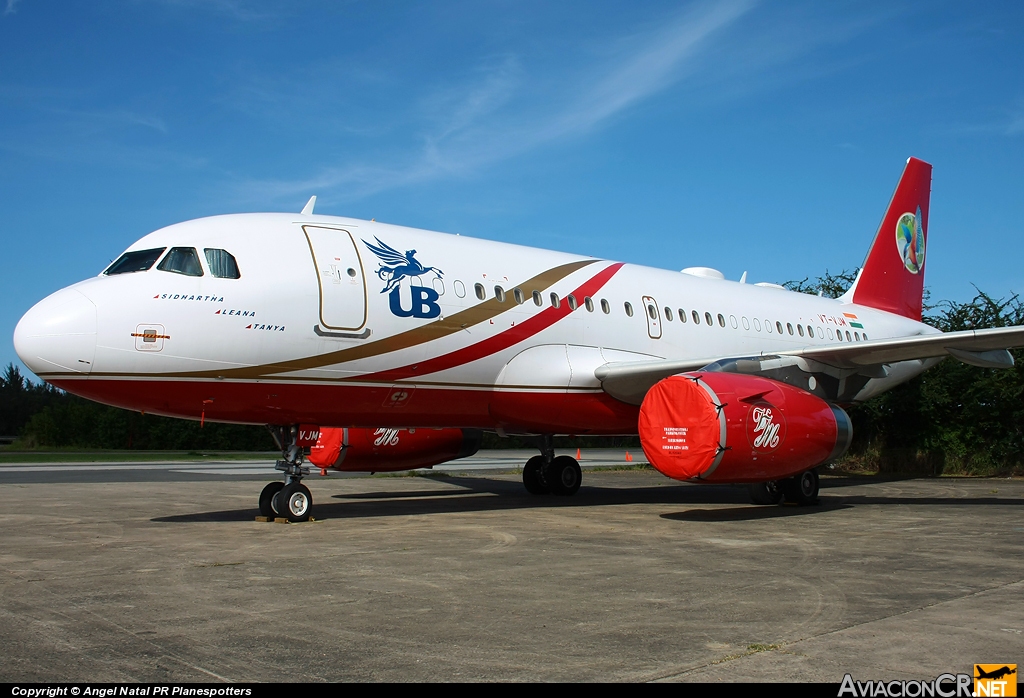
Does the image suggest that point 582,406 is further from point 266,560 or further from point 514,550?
point 266,560

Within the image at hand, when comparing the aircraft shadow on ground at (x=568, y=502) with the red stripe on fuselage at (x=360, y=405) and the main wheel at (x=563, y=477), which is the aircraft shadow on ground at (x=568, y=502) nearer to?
the main wheel at (x=563, y=477)

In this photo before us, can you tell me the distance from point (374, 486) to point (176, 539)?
840cm

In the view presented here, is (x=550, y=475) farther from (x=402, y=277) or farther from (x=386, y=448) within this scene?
(x=402, y=277)

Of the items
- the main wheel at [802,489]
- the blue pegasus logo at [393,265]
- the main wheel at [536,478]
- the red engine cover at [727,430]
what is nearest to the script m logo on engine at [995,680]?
the red engine cover at [727,430]

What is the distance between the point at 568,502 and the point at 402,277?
16.2 feet

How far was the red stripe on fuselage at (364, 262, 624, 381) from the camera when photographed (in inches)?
421

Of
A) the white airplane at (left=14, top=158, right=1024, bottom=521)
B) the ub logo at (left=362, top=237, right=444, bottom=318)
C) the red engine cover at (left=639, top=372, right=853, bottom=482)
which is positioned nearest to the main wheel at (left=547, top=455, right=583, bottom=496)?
the white airplane at (left=14, top=158, right=1024, bottom=521)

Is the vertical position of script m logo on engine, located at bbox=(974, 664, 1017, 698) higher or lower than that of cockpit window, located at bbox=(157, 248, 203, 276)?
lower

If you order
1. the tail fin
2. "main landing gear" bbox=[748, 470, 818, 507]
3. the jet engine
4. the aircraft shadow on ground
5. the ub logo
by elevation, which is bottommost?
the aircraft shadow on ground

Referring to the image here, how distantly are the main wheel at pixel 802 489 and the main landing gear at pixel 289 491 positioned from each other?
717cm

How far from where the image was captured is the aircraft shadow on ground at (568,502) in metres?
11.3

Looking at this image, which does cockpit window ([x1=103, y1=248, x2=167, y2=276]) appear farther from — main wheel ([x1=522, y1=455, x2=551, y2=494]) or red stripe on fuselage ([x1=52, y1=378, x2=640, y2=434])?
main wheel ([x1=522, y1=455, x2=551, y2=494])

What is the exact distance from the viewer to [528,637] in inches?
184

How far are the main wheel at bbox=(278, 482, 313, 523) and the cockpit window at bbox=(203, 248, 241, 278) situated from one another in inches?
104
